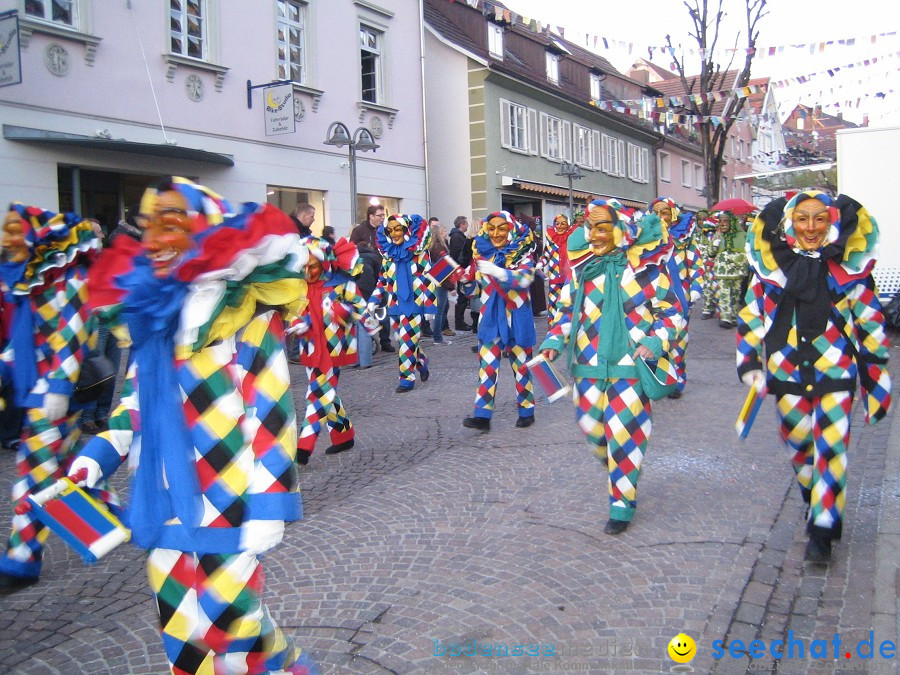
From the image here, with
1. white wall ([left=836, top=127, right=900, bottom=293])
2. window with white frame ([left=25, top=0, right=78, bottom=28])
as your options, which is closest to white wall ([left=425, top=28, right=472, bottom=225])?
white wall ([left=836, top=127, right=900, bottom=293])

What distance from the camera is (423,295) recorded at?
31.9ft

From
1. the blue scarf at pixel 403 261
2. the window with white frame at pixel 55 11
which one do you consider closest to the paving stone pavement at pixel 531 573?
the blue scarf at pixel 403 261

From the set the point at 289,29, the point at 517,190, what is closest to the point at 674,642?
the point at 289,29

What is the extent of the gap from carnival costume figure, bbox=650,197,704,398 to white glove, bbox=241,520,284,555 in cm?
673

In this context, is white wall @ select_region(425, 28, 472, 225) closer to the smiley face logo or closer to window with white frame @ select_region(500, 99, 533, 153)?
window with white frame @ select_region(500, 99, 533, 153)

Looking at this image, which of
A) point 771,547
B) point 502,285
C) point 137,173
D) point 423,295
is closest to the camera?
point 771,547

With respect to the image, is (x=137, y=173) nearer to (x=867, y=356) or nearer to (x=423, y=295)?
(x=423, y=295)

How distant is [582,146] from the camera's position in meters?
29.9

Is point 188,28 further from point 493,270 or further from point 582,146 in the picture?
point 582,146

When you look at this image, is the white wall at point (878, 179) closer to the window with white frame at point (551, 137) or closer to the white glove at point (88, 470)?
the white glove at point (88, 470)

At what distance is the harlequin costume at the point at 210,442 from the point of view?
91.1 inches

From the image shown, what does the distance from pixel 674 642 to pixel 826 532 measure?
138 cm

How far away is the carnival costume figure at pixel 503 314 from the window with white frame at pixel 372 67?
11982 millimetres

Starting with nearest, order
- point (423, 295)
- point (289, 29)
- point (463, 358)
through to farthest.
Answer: point (423, 295)
point (463, 358)
point (289, 29)
